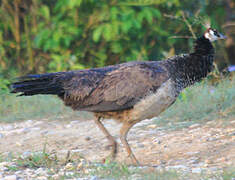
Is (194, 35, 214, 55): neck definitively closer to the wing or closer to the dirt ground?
the wing

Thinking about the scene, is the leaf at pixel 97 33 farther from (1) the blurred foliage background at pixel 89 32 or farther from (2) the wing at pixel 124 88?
(2) the wing at pixel 124 88

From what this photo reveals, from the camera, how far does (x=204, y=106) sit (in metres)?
6.07

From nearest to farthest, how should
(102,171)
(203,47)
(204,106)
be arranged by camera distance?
(102,171), (203,47), (204,106)

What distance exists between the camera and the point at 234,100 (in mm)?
5973

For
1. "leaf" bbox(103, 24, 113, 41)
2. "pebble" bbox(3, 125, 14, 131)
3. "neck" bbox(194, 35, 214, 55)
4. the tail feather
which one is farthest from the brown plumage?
"leaf" bbox(103, 24, 113, 41)

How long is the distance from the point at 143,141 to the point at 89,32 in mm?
4391

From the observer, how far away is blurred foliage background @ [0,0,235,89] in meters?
8.50

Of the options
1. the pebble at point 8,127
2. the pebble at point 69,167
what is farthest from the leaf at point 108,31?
the pebble at point 69,167

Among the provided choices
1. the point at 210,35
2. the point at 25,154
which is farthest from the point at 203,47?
the point at 25,154

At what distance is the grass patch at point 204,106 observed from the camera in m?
5.78

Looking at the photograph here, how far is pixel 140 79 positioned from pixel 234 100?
1.71 meters

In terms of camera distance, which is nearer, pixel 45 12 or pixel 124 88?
pixel 124 88

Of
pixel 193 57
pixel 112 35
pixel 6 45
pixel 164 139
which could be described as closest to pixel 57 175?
pixel 164 139

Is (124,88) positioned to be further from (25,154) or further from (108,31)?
(108,31)
